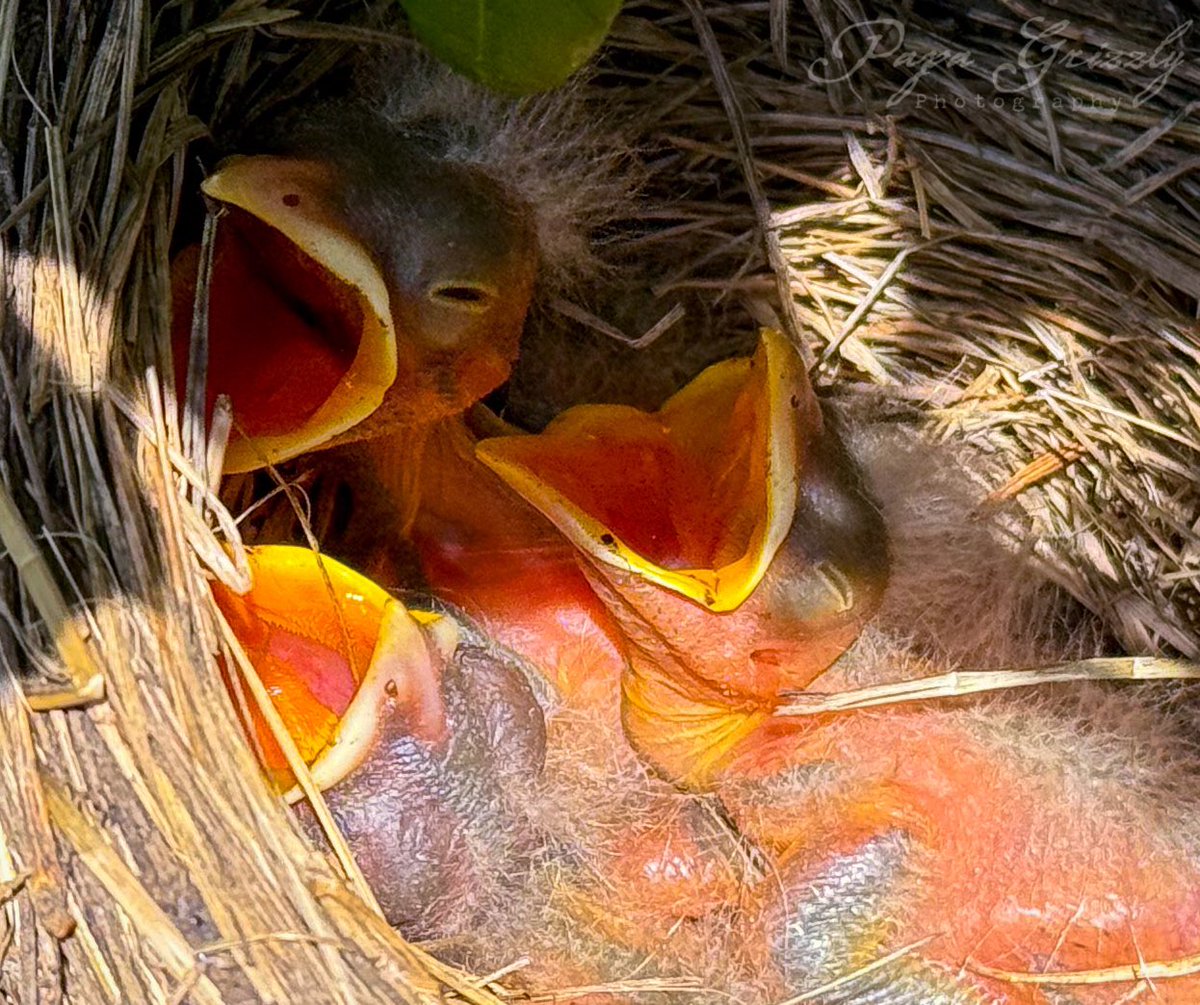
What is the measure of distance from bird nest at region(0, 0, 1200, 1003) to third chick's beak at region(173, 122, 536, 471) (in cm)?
7

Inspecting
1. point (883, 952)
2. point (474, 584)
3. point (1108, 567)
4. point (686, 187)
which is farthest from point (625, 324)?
point (883, 952)

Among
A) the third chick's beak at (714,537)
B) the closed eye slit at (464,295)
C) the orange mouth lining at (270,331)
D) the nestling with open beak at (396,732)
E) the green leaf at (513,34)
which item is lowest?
the nestling with open beak at (396,732)

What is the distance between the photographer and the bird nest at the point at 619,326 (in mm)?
873

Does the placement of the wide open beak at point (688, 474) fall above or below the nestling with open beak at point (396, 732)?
above

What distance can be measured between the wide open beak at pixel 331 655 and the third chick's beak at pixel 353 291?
111 millimetres

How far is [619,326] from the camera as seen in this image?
56.3 inches

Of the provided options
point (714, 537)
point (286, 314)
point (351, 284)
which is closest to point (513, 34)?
point (351, 284)

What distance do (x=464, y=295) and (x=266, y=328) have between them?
0.62 feet

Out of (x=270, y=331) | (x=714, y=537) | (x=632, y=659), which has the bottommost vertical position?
(x=632, y=659)

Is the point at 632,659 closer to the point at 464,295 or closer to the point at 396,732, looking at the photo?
the point at 396,732

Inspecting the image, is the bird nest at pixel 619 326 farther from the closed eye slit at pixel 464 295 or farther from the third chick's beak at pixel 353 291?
the closed eye slit at pixel 464 295

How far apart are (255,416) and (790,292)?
0.57 meters

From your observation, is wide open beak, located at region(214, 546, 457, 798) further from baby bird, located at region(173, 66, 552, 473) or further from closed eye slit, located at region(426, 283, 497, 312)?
closed eye slit, located at region(426, 283, 497, 312)

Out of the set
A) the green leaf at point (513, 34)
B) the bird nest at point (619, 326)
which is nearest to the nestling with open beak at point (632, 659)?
the bird nest at point (619, 326)
